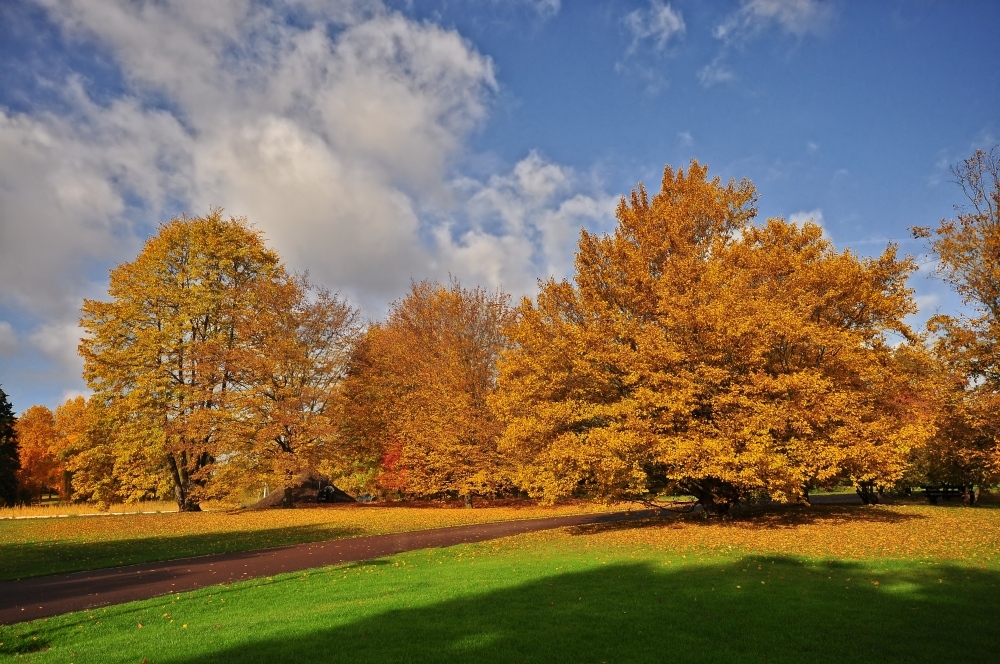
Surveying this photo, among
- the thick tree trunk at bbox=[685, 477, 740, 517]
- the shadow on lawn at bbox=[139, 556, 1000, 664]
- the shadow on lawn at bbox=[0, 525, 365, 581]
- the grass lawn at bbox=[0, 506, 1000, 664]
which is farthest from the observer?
the thick tree trunk at bbox=[685, 477, 740, 517]

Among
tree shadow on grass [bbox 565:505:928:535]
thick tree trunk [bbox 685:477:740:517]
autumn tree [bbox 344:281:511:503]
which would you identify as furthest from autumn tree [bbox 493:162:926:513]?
autumn tree [bbox 344:281:511:503]

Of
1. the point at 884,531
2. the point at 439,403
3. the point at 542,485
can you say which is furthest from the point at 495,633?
the point at 439,403

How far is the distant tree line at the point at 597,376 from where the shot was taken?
1744 cm

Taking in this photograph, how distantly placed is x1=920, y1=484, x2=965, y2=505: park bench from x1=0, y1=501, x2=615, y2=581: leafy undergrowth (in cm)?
1713

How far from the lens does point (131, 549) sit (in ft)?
59.9

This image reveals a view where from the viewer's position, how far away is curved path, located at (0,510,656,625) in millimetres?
10797

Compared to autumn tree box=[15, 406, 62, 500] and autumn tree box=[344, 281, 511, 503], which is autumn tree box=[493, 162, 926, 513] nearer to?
autumn tree box=[344, 281, 511, 503]

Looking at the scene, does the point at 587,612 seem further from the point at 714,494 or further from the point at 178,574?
the point at 714,494

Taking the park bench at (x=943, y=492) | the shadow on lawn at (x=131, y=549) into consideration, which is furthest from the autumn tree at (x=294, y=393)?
the park bench at (x=943, y=492)

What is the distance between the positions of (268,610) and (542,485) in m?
11.0

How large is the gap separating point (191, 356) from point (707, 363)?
1160 inches

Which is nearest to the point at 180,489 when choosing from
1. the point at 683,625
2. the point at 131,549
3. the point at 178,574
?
the point at 131,549

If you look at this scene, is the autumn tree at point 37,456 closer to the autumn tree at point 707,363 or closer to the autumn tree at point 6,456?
the autumn tree at point 6,456

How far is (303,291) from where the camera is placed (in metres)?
38.0
